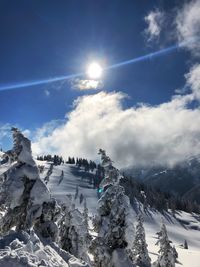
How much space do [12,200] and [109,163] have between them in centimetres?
707

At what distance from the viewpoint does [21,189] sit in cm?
2358

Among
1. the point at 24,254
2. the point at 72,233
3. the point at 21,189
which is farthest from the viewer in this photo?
the point at 72,233

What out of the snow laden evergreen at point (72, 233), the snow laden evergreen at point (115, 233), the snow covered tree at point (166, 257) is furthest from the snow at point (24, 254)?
the snow covered tree at point (166, 257)

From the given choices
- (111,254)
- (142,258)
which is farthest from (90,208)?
(111,254)

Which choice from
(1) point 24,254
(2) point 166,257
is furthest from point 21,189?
(2) point 166,257

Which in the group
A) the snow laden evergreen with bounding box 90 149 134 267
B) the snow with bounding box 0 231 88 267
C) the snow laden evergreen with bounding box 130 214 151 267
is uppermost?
the snow laden evergreen with bounding box 130 214 151 267

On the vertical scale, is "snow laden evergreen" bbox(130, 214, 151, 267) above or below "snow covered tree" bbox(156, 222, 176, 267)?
above

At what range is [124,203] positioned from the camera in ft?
83.7

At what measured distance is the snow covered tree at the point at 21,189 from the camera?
23.5 m

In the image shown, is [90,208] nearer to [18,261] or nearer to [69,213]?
[69,213]

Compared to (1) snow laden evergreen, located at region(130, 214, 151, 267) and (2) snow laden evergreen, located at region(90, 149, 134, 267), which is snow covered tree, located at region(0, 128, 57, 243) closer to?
(2) snow laden evergreen, located at region(90, 149, 134, 267)

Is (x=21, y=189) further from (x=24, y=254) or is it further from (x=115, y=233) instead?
Result: (x=24, y=254)

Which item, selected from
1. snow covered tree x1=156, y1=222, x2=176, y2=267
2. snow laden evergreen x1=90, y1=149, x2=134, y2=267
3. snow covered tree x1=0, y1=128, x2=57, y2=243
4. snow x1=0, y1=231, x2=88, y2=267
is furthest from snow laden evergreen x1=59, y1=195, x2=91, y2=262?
snow covered tree x1=156, y1=222, x2=176, y2=267

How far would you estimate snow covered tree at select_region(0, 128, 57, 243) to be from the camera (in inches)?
923
